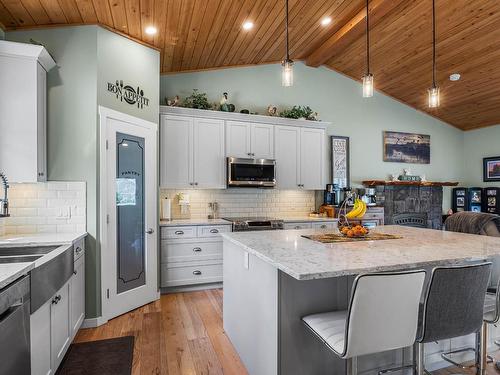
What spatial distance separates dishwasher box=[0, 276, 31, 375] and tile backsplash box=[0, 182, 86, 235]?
1519mm

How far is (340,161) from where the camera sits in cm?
597

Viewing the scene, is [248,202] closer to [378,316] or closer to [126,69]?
[126,69]

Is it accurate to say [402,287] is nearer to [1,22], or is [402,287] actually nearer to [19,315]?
[19,315]

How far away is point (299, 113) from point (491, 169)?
4.64 metres

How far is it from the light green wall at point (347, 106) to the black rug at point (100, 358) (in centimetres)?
351

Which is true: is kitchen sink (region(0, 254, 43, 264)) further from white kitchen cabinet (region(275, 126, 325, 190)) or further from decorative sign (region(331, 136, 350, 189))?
decorative sign (region(331, 136, 350, 189))

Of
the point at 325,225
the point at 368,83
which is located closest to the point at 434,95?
the point at 368,83

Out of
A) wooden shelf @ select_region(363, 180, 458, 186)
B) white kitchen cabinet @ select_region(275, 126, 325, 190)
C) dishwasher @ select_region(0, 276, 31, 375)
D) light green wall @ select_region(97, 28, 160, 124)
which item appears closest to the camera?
dishwasher @ select_region(0, 276, 31, 375)

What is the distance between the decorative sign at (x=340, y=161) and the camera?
5.92 m

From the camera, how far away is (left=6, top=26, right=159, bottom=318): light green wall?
314cm

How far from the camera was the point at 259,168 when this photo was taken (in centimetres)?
489

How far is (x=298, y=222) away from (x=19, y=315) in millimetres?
3833

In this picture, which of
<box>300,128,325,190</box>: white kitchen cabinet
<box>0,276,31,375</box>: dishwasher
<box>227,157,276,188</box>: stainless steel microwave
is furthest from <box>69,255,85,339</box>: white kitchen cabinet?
<box>300,128,325,190</box>: white kitchen cabinet

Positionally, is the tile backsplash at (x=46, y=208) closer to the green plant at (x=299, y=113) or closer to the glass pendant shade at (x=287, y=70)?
the glass pendant shade at (x=287, y=70)
